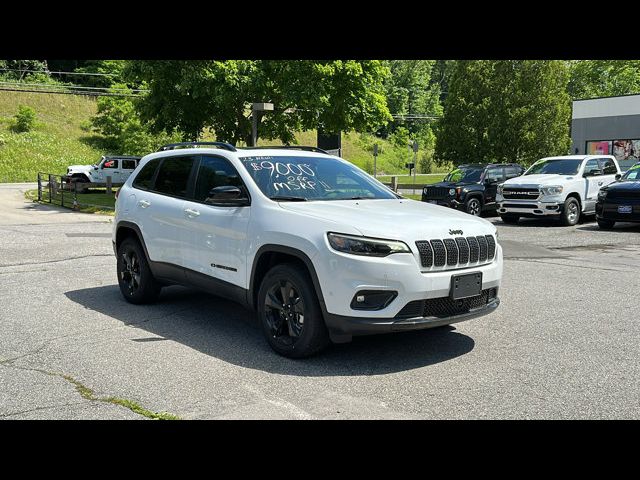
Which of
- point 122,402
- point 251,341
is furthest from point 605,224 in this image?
point 122,402

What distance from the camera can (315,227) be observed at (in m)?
5.62

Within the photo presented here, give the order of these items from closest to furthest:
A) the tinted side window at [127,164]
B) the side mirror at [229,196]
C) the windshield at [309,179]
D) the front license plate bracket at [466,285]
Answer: the front license plate bracket at [466,285] < the side mirror at [229,196] < the windshield at [309,179] < the tinted side window at [127,164]

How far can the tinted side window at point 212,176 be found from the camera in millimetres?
6789

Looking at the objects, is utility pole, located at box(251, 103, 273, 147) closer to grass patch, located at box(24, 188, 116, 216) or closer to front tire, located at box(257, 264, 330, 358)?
grass patch, located at box(24, 188, 116, 216)

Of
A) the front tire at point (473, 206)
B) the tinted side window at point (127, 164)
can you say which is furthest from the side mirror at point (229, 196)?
the tinted side window at point (127, 164)

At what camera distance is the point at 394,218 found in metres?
5.80

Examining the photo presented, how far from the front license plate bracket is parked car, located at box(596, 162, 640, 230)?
41.5ft

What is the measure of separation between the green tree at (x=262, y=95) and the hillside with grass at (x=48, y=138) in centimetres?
2254

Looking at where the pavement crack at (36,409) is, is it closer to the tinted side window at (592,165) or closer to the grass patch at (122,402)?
the grass patch at (122,402)

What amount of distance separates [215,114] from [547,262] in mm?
16265

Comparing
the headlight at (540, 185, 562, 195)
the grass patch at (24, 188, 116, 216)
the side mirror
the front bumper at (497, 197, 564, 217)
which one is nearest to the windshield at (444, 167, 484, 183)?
the front bumper at (497, 197, 564, 217)

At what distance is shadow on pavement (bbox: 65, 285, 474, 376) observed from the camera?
5.65 metres

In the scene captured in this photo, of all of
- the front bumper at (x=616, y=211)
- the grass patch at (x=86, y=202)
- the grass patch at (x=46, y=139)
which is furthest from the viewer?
the grass patch at (x=46, y=139)
